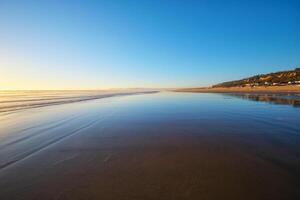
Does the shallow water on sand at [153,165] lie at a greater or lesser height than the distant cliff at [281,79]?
lesser

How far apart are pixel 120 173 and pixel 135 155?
1.25 meters

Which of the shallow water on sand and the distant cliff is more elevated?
the distant cliff

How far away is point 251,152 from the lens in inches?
229

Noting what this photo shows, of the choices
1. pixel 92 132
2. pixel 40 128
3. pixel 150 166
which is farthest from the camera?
pixel 40 128

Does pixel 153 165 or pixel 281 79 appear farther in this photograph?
pixel 281 79

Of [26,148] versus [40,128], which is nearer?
[26,148]

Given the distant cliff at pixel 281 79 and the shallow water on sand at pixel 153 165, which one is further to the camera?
the distant cliff at pixel 281 79

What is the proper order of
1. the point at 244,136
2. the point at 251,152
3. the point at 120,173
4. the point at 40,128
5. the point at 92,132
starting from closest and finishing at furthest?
1. the point at 120,173
2. the point at 251,152
3. the point at 244,136
4. the point at 92,132
5. the point at 40,128

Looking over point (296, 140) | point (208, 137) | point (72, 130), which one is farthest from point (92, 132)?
point (296, 140)

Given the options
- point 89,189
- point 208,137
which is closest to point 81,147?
point 89,189

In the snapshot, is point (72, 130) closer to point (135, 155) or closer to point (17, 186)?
point (135, 155)

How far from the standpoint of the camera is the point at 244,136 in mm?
7777

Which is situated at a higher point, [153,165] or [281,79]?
[281,79]

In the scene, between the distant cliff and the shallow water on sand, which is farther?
the distant cliff
